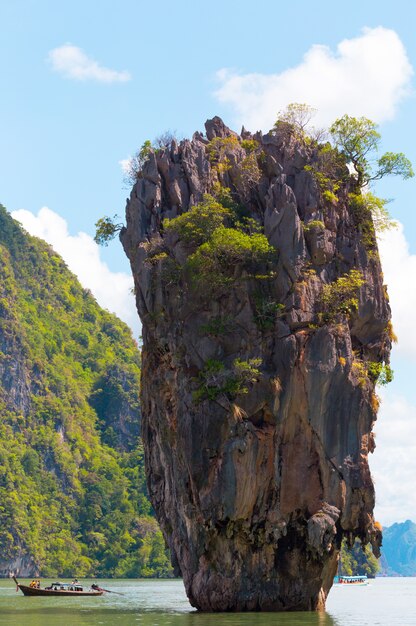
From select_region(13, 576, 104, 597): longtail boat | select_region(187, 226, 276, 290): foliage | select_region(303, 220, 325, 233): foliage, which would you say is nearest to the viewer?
select_region(187, 226, 276, 290): foliage

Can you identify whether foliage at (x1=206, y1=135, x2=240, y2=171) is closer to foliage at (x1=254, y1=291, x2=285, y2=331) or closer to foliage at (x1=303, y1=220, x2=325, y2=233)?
foliage at (x1=303, y1=220, x2=325, y2=233)

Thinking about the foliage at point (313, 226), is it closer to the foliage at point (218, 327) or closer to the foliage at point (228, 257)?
the foliage at point (228, 257)

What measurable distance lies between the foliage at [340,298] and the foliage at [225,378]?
2629mm

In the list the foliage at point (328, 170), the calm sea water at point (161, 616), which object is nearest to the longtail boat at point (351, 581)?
the calm sea water at point (161, 616)

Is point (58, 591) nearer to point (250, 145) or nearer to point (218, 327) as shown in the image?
point (218, 327)

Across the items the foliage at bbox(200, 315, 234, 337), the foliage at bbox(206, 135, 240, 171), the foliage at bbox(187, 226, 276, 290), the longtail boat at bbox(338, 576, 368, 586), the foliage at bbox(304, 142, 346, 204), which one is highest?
the foliage at bbox(206, 135, 240, 171)

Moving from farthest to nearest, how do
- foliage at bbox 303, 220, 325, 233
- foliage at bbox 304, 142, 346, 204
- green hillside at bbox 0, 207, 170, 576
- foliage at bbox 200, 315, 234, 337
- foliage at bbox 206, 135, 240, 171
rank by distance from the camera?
green hillside at bbox 0, 207, 170, 576 < foliage at bbox 206, 135, 240, 171 < foliage at bbox 304, 142, 346, 204 < foliage at bbox 303, 220, 325, 233 < foliage at bbox 200, 315, 234, 337

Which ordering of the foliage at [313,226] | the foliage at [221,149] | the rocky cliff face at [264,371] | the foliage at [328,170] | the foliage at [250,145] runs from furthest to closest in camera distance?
the foliage at [250,145] → the foliage at [221,149] → the foliage at [328,170] → the foliage at [313,226] → the rocky cliff face at [264,371]

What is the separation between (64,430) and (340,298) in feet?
326

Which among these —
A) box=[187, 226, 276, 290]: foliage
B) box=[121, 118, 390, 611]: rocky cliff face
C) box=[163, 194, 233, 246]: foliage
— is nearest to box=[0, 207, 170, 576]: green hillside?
box=[121, 118, 390, 611]: rocky cliff face

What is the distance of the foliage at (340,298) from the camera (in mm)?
33938

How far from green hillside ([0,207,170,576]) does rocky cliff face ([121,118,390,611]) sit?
76.1m

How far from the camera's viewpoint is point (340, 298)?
34.2 m

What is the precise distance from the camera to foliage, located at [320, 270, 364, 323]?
111 ft
